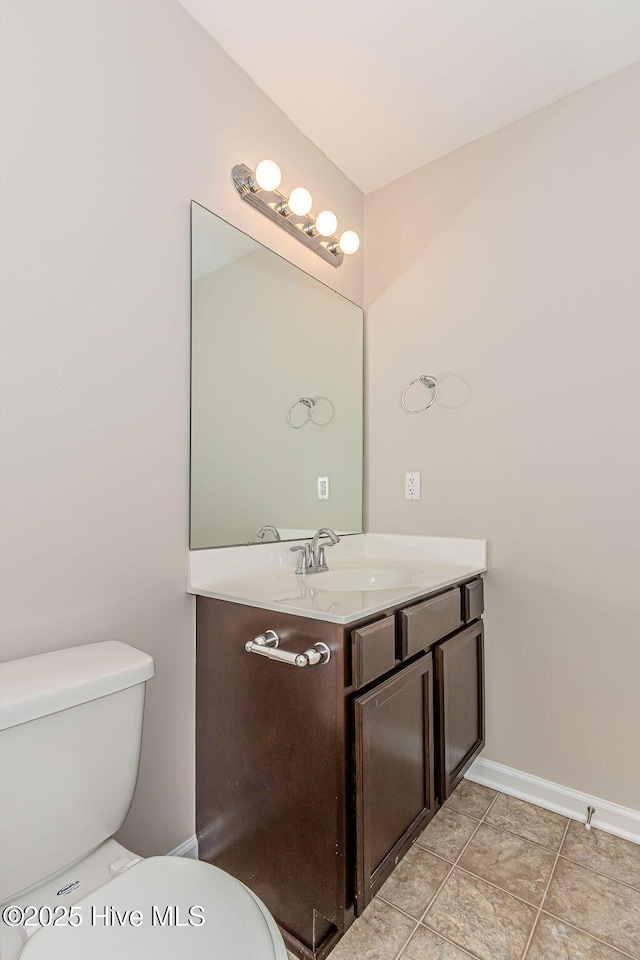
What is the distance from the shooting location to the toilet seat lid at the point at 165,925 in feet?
2.30

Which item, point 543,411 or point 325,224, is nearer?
point 543,411

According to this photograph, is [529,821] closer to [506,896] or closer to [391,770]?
[506,896]

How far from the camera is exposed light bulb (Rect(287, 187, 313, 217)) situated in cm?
170

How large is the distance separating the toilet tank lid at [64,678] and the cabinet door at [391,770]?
51 cm

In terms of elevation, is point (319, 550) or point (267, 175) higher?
point (267, 175)

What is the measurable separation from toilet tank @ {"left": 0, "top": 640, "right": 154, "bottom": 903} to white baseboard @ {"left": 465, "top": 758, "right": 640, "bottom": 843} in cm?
138

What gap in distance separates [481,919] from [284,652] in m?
0.90

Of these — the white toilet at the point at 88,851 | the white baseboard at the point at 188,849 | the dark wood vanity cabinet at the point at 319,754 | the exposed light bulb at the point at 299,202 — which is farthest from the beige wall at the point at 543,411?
the white toilet at the point at 88,851

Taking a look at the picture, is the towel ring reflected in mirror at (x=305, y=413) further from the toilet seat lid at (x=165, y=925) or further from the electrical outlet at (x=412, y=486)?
the toilet seat lid at (x=165, y=925)

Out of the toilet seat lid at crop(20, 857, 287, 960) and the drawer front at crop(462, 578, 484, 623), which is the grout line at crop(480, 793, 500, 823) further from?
the toilet seat lid at crop(20, 857, 287, 960)

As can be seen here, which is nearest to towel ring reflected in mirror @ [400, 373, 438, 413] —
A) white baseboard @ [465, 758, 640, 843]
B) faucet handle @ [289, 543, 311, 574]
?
faucet handle @ [289, 543, 311, 574]

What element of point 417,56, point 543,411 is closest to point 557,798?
point 543,411

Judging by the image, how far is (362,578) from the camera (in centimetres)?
174

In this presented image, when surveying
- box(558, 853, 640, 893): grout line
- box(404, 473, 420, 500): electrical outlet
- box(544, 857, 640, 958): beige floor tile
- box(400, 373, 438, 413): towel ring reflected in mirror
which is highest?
box(400, 373, 438, 413): towel ring reflected in mirror
